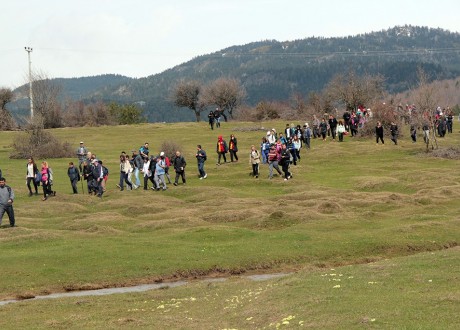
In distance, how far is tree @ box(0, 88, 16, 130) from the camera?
111m

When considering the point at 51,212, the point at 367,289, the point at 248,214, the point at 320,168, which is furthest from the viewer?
the point at 320,168

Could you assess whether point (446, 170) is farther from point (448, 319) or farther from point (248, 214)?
Result: point (448, 319)

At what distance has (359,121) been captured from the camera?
7481 cm

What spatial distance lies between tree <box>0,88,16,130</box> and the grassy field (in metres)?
51.2

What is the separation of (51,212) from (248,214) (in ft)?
37.4

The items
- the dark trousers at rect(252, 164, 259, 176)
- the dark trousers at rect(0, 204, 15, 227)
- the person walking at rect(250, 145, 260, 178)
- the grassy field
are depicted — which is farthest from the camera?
the dark trousers at rect(252, 164, 259, 176)

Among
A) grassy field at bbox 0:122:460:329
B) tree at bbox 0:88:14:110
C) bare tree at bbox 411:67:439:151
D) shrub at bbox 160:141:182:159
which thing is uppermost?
tree at bbox 0:88:14:110

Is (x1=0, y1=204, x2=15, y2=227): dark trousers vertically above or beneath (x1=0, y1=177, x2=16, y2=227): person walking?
beneath

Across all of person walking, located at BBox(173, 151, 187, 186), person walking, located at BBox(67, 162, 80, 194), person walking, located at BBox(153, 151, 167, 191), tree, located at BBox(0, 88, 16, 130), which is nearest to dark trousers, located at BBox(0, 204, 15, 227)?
person walking, located at BBox(67, 162, 80, 194)

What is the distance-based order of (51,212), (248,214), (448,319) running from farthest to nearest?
(51,212) → (248,214) → (448,319)

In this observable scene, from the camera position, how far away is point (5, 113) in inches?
4432

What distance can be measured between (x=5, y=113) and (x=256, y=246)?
88195 millimetres

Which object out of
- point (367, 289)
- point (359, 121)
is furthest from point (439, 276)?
point (359, 121)

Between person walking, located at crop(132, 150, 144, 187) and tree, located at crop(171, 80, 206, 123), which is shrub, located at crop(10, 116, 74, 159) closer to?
person walking, located at crop(132, 150, 144, 187)
